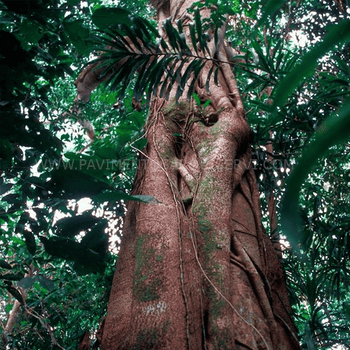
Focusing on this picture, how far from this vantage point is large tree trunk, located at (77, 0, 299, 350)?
1420 millimetres

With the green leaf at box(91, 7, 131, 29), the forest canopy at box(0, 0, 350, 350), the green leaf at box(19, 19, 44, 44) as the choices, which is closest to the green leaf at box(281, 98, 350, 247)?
the forest canopy at box(0, 0, 350, 350)

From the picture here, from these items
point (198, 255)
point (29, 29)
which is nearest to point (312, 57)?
point (198, 255)

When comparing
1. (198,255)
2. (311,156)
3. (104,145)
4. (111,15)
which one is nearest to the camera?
(311,156)

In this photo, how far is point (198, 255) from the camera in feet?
5.59

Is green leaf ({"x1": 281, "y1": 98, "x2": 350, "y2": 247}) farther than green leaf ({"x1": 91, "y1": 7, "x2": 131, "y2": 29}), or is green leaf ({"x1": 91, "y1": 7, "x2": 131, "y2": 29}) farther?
green leaf ({"x1": 91, "y1": 7, "x2": 131, "y2": 29})

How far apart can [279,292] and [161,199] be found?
0.83m

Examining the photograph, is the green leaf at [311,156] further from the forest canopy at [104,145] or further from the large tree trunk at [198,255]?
the large tree trunk at [198,255]

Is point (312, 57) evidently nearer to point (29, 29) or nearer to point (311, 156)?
point (311, 156)

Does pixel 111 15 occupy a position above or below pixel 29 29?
below

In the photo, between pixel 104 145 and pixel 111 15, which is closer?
pixel 111 15

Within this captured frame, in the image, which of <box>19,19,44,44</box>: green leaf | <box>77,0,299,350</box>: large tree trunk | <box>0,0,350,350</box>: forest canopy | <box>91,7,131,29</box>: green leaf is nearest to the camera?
<box>0,0,350,350</box>: forest canopy

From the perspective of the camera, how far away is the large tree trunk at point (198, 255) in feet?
4.66

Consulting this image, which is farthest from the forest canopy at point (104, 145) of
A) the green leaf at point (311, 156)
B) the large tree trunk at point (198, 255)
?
the large tree trunk at point (198, 255)

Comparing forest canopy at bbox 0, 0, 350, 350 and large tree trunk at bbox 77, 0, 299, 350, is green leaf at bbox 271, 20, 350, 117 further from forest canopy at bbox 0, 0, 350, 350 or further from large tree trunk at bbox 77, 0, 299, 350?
large tree trunk at bbox 77, 0, 299, 350
